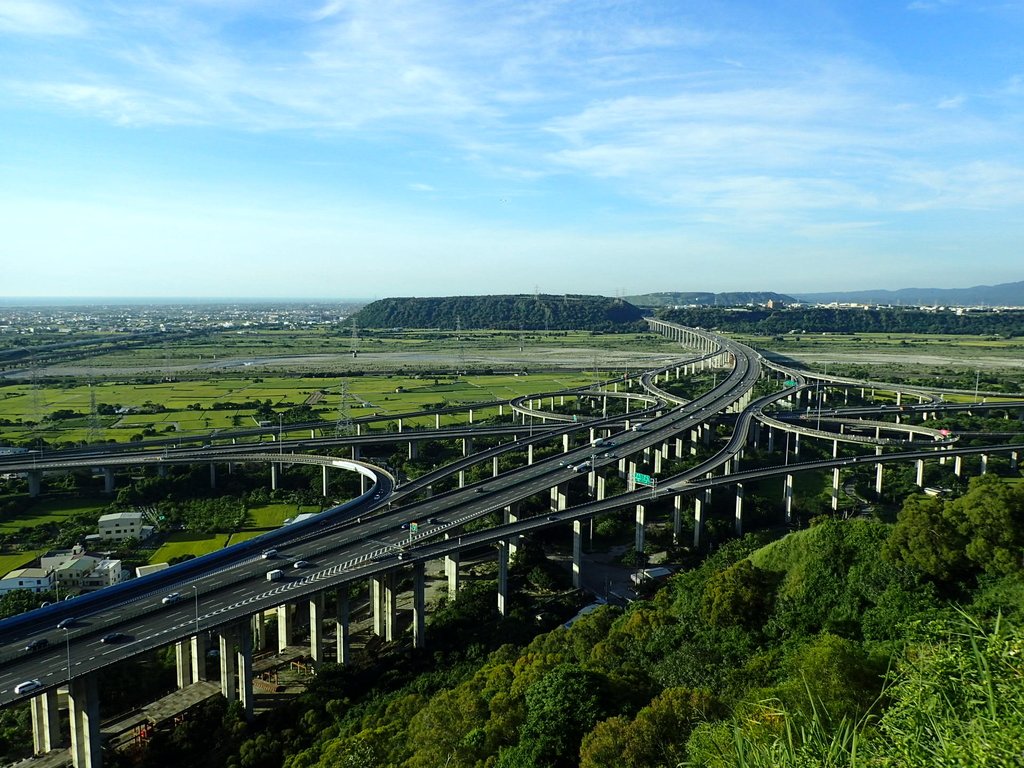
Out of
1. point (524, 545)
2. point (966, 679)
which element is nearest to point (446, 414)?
point (524, 545)

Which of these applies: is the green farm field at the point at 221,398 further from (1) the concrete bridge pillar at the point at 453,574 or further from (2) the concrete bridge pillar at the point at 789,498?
(1) the concrete bridge pillar at the point at 453,574

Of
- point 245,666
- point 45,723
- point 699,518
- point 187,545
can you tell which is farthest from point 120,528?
point 699,518

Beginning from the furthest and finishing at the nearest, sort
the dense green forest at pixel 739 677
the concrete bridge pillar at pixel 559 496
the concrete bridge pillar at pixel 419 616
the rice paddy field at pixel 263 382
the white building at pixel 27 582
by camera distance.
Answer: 1. the rice paddy field at pixel 263 382
2. the concrete bridge pillar at pixel 559 496
3. the white building at pixel 27 582
4. the concrete bridge pillar at pixel 419 616
5. the dense green forest at pixel 739 677

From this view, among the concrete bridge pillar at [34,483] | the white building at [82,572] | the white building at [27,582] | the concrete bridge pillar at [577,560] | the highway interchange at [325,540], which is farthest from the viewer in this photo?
the concrete bridge pillar at [34,483]

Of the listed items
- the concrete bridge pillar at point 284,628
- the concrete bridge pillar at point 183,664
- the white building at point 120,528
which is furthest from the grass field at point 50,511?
the concrete bridge pillar at point 284,628

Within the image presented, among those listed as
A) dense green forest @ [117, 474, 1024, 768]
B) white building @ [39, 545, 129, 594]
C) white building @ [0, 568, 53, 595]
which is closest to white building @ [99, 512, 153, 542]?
white building @ [39, 545, 129, 594]

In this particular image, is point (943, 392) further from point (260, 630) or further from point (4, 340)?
point (4, 340)
